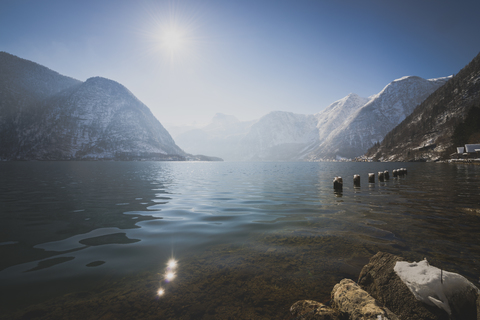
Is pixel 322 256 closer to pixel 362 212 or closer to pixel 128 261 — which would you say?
pixel 128 261

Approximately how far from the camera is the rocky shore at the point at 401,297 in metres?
2.76

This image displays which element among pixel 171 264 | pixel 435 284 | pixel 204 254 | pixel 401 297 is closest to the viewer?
pixel 435 284

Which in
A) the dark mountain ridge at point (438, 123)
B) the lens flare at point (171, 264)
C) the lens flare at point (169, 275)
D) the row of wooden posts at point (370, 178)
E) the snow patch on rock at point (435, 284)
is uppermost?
the dark mountain ridge at point (438, 123)

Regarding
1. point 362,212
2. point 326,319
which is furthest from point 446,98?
point 326,319

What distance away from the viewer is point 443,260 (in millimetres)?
5629

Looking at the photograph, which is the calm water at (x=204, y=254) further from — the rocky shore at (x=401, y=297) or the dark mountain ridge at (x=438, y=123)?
the dark mountain ridge at (x=438, y=123)

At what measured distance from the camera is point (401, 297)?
3.28m

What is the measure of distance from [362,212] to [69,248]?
1398cm

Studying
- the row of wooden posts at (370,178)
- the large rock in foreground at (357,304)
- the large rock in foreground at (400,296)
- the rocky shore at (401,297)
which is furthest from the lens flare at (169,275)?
the row of wooden posts at (370,178)

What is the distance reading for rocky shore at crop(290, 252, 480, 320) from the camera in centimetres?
276

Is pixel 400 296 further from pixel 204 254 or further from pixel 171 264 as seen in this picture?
pixel 171 264

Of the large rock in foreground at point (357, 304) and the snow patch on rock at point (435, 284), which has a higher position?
the snow patch on rock at point (435, 284)

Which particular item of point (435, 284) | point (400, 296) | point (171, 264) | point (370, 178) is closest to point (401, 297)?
point (400, 296)

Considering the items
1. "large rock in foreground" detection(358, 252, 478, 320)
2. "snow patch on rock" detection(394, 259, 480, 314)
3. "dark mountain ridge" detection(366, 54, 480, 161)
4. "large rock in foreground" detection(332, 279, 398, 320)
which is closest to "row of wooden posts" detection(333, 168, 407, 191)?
"large rock in foreground" detection(358, 252, 478, 320)
